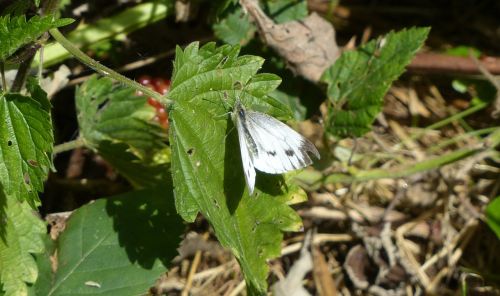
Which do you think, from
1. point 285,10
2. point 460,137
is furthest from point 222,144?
point 460,137

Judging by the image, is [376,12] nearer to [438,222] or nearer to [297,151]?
[438,222]

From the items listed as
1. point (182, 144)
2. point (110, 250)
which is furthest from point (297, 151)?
point (110, 250)

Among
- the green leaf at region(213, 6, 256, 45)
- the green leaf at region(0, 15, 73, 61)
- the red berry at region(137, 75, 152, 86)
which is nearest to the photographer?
the green leaf at region(0, 15, 73, 61)

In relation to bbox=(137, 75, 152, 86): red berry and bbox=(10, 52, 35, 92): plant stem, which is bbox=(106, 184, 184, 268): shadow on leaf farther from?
bbox=(137, 75, 152, 86): red berry

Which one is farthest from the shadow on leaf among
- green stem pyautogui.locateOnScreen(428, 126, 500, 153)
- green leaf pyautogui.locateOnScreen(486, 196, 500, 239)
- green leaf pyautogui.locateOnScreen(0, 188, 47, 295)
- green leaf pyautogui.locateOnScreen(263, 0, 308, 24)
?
green stem pyautogui.locateOnScreen(428, 126, 500, 153)

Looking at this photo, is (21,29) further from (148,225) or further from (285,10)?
(285,10)
